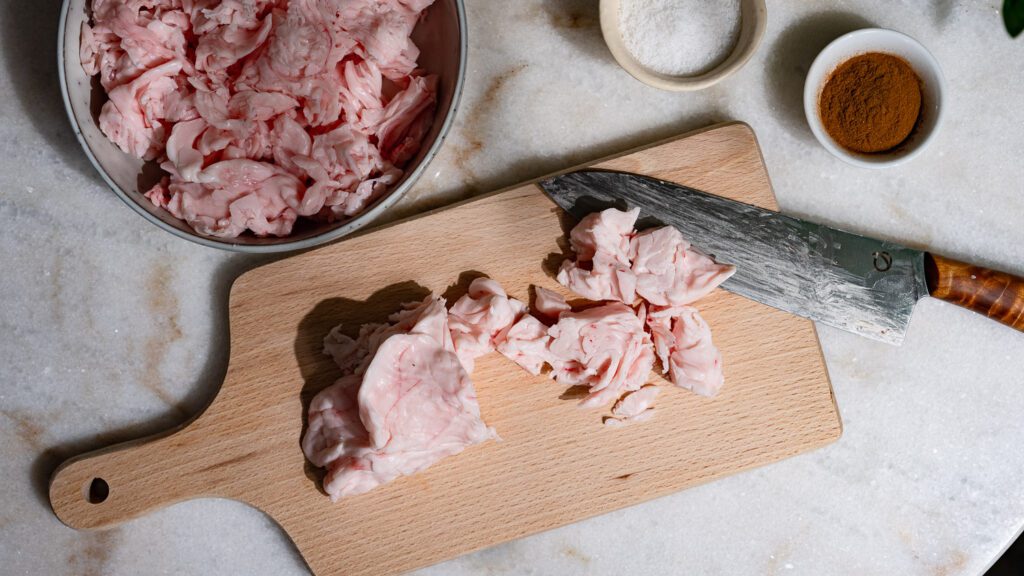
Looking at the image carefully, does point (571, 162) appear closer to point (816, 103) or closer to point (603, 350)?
point (603, 350)

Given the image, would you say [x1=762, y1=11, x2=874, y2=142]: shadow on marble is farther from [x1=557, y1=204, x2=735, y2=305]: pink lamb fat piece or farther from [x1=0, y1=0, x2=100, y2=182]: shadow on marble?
[x1=0, y1=0, x2=100, y2=182]: shadow on marble

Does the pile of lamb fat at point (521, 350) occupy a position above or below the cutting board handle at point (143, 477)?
above

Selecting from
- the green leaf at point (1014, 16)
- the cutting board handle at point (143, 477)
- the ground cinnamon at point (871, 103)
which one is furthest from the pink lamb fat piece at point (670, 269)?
the cutting board handle at point (143, 477)

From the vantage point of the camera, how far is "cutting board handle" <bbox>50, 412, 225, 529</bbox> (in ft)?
5.71

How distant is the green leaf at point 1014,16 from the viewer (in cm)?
139

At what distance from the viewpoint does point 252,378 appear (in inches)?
68.9

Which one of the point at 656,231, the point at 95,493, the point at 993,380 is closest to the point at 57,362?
the point at 95,493

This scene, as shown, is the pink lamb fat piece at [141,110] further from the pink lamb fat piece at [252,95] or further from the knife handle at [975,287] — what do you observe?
the knife handle at [975,287]

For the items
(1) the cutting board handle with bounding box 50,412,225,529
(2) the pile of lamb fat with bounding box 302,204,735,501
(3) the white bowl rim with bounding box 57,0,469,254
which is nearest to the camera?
(3) the white bowl rim with bounding box 57,0,469,254

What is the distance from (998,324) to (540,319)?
1.22 meters

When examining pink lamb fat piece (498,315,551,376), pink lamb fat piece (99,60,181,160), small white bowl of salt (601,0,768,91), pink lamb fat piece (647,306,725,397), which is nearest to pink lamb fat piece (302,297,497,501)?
pink lamb fat piece (498,315,551,376)

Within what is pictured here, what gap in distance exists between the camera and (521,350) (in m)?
1.70

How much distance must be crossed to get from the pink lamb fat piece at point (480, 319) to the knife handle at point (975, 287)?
1003 millimetres

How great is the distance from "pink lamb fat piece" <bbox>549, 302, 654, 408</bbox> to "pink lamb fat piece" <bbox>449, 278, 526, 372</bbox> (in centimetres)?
12
